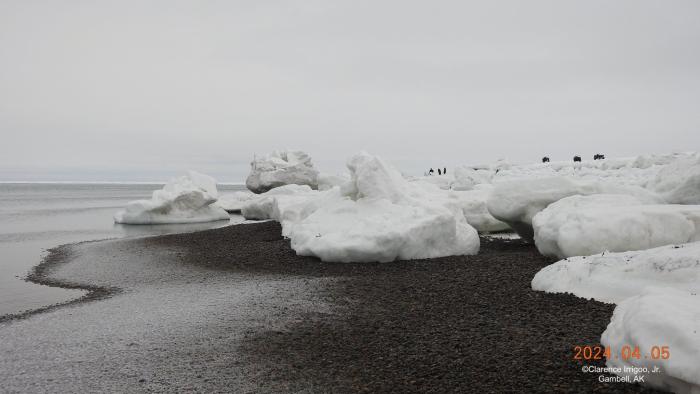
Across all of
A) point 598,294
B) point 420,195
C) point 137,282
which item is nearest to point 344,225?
point 420,195

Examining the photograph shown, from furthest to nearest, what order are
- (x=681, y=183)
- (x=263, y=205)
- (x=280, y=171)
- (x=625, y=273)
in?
(x=280, y=171) → (x=263, y=205) → (x=681, y=183) → (x=625, y=273)

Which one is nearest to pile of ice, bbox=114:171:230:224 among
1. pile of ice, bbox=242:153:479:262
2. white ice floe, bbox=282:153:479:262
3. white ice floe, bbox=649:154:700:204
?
pile of ice, bbox=242:153:479:262

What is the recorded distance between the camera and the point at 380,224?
13812 mm

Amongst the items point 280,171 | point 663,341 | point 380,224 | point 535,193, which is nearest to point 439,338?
point 663,341

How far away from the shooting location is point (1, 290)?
39.3 feet

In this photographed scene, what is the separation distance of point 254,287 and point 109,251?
9.52 metres

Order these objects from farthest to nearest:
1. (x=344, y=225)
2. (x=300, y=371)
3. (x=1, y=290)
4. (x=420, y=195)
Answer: (x=420, y=195) < (x=344, y=225) < (x=1, y=290) < (x=300, y=371)

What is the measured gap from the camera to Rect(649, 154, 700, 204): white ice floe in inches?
577

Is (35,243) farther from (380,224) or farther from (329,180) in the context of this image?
(329,180)

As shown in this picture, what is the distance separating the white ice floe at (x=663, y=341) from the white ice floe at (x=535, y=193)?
32.8ft

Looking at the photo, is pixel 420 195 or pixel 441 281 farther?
pixel 420 195

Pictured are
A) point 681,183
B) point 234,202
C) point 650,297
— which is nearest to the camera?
point 650,297

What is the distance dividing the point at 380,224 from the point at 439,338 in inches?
281

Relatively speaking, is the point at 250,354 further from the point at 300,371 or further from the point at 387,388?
the point at 387,388
